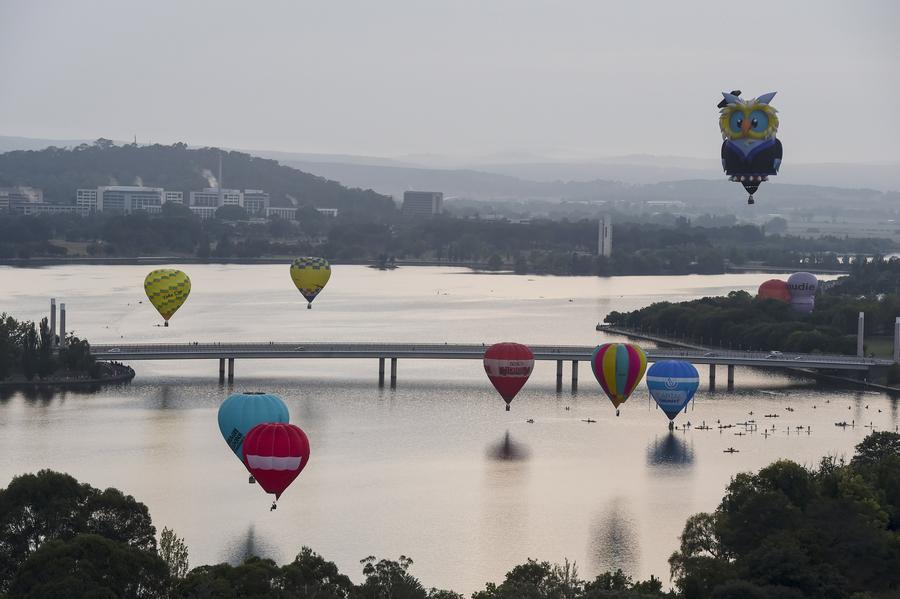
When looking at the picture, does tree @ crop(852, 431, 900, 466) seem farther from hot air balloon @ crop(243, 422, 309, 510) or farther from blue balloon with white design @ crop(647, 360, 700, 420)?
hot air balloon @ crop(243, 422, 309, 510)

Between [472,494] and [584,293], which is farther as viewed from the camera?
[584,293]

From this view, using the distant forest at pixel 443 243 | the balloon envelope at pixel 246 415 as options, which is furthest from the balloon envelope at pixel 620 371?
the distant forest at pixel 443 243

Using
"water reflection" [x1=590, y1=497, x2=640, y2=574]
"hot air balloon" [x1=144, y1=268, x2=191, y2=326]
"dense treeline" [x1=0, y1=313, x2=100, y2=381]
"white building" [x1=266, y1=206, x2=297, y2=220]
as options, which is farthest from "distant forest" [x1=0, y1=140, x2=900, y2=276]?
"water reflection" [x1=590, y1=497, x2=640, y2=574]

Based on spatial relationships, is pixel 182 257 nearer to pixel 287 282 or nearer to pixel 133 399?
pixel 287 282

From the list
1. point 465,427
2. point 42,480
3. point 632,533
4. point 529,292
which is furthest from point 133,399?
point 529,292

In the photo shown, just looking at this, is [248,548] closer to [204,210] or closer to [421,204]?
[204,210]

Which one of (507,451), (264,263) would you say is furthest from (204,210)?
(507,451)
